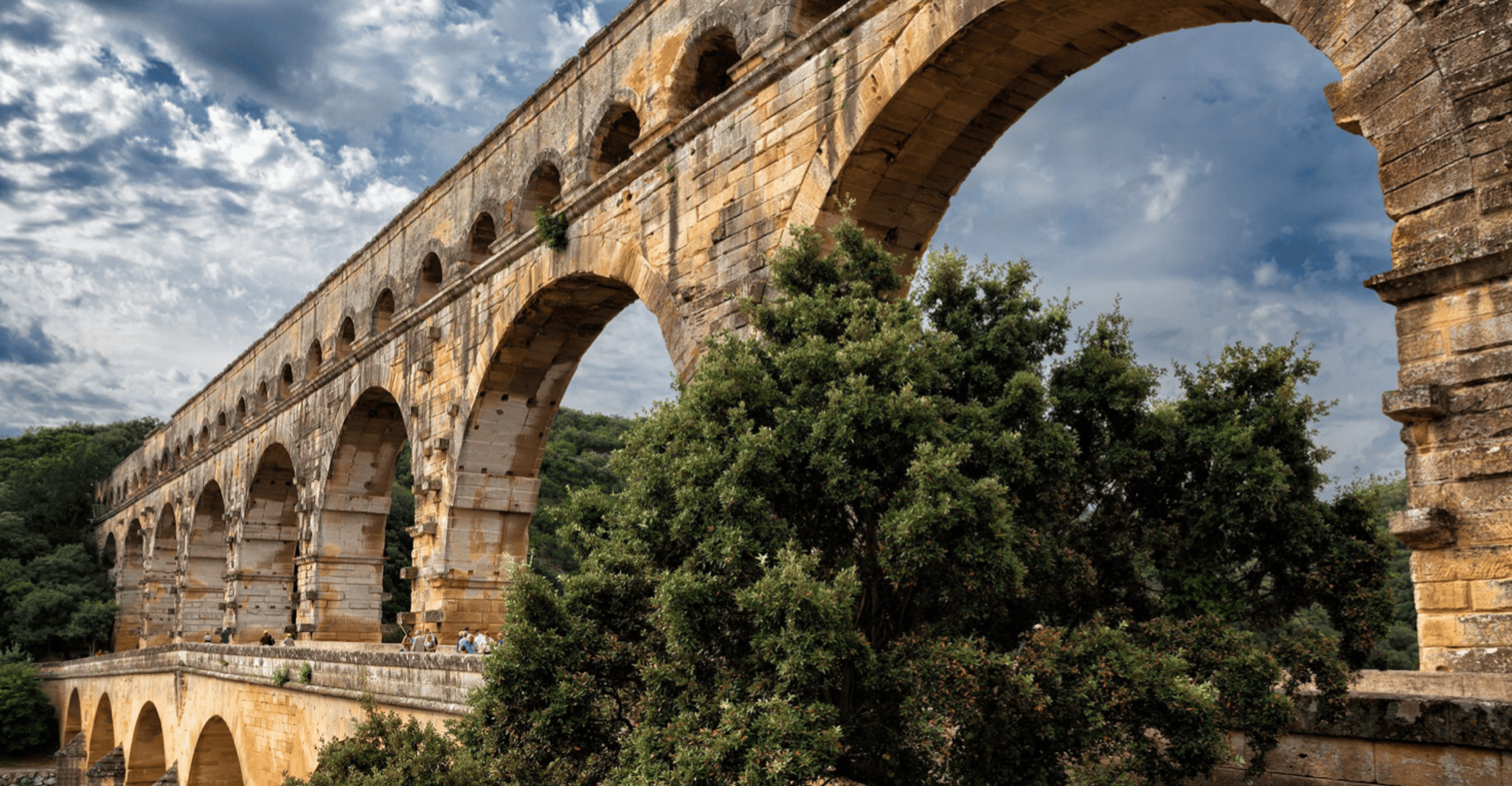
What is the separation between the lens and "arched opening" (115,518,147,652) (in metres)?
35.1

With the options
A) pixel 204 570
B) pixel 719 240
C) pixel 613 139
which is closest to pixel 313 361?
pixel 204 570

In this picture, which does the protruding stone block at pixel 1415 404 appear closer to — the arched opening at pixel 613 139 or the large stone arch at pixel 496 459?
the arched opening at pixel 613 139

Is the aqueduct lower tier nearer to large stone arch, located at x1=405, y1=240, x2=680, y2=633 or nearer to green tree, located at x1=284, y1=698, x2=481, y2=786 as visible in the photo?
large stone arch, located at x1=405, y1=240, x2=680, y2=633

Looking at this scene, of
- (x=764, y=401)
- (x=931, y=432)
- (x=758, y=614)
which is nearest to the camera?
(x=758, y=614)

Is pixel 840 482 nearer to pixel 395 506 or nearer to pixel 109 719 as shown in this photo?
pixel 109 719

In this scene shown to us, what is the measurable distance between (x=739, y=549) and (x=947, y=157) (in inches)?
166

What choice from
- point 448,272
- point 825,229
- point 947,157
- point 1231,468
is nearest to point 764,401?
point 1231,468

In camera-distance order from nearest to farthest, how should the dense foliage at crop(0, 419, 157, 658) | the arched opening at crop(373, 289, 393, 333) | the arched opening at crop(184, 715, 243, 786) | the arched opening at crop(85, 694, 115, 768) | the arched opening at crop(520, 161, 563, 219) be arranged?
the arched opening at crop(520, 161, 563, 219)
the arched opening at crop(373, 289, 393, 333)
the arched opening at crop(184, 715, 243, 786)
the arched opening at crop(85, 694, 115, 768)
the dense foliage at crop(0, 419, 157, 658)

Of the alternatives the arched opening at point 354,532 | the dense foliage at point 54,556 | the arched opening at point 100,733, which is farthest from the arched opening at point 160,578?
the arched opening at point 354,532

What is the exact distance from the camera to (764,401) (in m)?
5.38

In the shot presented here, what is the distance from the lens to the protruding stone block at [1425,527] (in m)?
4.35

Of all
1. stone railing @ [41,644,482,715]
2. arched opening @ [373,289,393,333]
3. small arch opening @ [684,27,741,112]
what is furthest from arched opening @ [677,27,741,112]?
arched opening @ [373,289,393,333]

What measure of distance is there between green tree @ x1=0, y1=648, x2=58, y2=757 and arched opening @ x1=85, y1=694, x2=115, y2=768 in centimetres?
546

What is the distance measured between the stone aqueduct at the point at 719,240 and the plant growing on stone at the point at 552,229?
0.10 m
